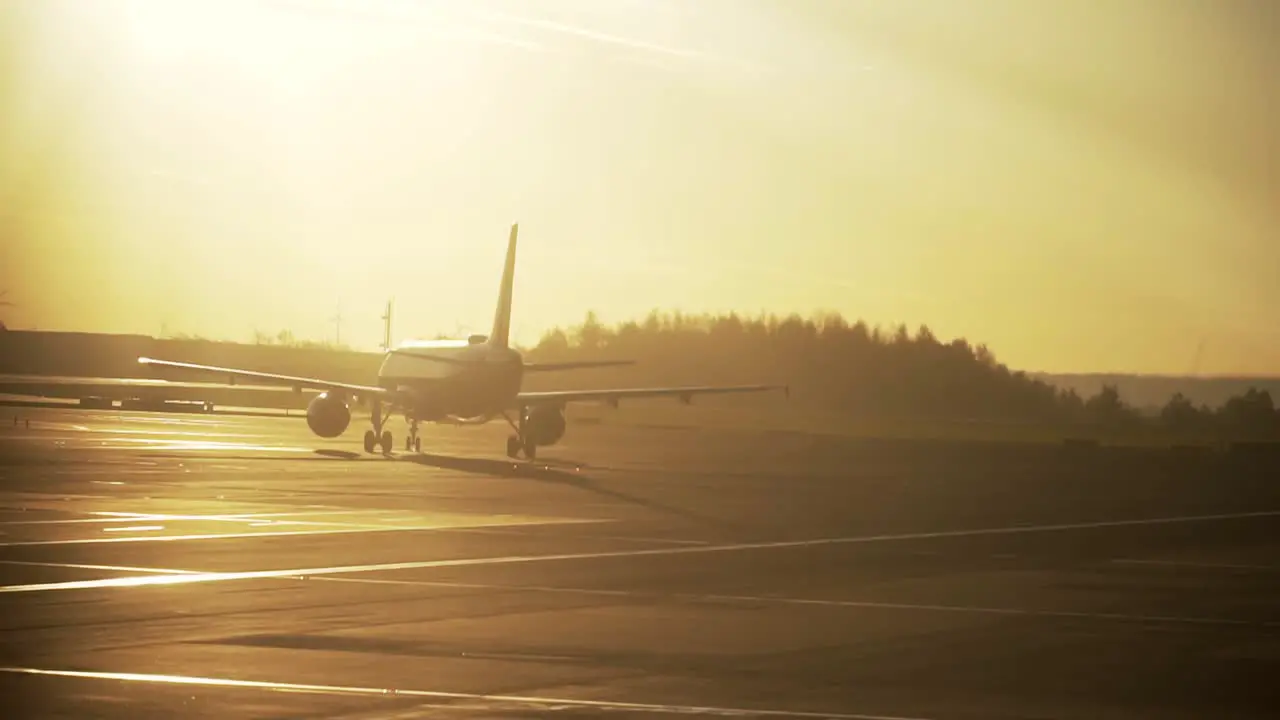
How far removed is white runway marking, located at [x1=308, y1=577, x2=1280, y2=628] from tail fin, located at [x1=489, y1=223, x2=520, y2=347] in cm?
3799

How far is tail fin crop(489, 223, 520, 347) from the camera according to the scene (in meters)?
57.2

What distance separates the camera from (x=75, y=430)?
6400cm

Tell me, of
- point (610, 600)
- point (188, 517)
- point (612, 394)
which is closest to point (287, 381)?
point (612, 394)

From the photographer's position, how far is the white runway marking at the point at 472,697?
36.5ft

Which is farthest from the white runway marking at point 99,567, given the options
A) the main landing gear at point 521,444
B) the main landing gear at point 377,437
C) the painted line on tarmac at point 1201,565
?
the main landing gear at point 377,437

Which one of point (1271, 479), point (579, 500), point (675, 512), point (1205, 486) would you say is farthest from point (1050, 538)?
point (1271, 479)

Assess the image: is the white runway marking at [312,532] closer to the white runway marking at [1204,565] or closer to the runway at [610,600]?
the runway at [610,600]

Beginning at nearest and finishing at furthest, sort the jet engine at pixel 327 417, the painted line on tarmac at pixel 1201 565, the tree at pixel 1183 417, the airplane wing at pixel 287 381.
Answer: the painted line on tarmac at pixel 1201 565, the airplane wing at pixel 287 381, the jet engine at pixel 327 417, the tree at pixel 1183 417

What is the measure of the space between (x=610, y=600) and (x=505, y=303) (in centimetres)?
4085

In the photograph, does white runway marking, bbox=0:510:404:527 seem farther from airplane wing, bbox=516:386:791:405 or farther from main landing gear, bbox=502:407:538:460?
airplane wing, bbox=516:386:791:405

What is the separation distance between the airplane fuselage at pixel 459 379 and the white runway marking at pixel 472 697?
43.2 metres

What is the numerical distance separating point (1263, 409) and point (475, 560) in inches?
3243

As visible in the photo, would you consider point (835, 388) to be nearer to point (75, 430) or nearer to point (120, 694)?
point (75, 430)

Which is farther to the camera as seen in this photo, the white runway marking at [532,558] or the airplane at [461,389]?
the airplane at [461,389]
